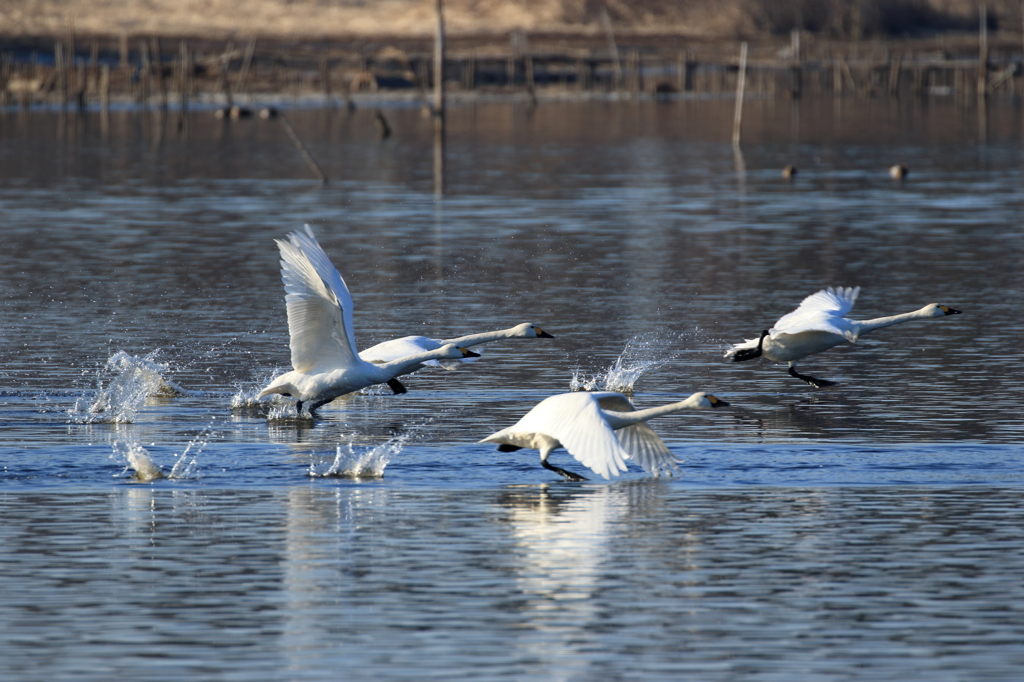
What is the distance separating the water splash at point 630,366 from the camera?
15.6 metres

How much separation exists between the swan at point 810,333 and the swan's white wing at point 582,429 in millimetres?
4418

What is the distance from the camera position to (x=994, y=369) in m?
16.5

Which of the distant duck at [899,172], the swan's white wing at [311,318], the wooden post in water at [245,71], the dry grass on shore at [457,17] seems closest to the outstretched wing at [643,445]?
the swan's white wing at [311,318]

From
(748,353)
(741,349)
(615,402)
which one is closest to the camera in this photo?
(615,402)

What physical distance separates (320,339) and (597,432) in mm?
3457

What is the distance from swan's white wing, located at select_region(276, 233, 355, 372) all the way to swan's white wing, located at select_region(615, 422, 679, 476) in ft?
8.35

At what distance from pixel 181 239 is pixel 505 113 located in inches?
1877

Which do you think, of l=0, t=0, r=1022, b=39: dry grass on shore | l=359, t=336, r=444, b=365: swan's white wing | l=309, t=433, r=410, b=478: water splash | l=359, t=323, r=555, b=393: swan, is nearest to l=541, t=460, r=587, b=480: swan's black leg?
l=309, t=433, r=410, b=478: water splash

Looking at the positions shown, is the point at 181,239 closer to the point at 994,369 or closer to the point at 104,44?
the point at 994,369

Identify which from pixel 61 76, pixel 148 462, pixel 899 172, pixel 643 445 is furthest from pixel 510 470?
pixel 61 76

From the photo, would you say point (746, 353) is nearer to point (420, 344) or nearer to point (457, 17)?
point (420, 344)

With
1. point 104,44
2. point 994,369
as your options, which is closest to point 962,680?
point 994,369

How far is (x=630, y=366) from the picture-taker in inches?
666

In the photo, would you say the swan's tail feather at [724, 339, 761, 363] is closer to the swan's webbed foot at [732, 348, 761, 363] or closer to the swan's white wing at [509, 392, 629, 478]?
the swan's webbed foot at [732, 348, 761, 363]
